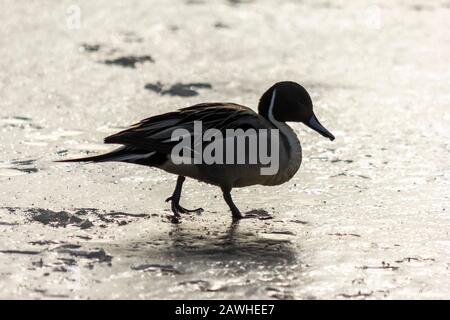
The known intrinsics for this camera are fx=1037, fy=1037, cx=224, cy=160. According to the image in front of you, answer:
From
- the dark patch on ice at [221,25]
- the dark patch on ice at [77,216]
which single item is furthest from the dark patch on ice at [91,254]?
the dark patch on ice at [221,25]

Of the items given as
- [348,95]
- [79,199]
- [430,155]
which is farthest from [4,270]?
[348,95]

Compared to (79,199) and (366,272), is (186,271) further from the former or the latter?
(79,199)

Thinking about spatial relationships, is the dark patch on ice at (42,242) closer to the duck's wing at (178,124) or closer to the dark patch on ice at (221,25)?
the duck's wing at (178,124)

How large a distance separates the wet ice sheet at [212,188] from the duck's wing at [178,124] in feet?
1.52

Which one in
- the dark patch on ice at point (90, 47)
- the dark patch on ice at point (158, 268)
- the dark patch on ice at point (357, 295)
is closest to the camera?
the dark patch on ice at point (357, 295)

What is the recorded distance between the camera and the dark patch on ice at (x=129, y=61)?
10500 mm

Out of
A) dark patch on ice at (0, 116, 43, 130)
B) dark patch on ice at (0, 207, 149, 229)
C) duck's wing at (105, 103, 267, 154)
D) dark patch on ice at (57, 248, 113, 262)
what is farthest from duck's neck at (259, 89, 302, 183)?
dark patch on ice at (0, 116, 43, 130)

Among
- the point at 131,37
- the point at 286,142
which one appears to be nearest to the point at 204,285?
the point at 286,142

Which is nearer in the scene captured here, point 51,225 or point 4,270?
point 4,270

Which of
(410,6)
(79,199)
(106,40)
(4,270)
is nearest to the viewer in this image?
(4,270)

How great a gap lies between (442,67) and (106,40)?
3.67 meters

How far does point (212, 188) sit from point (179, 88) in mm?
2690
